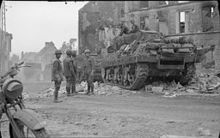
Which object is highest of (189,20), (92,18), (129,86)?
(92,18)

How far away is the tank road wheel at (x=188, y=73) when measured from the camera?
1306 cm

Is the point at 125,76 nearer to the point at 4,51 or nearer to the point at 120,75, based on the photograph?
the point at 120,75

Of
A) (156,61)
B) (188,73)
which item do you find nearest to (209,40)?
(188,73)

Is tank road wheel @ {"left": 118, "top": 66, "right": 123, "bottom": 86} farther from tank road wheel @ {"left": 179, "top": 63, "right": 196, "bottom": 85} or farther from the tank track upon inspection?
tank road wheel @ {"left": 179, "top": 63, "right": 196, "bottom": 85}

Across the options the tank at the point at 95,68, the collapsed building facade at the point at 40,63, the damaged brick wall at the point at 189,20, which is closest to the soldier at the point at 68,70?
the tank at the point at 95,68

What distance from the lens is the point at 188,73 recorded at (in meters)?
13.1

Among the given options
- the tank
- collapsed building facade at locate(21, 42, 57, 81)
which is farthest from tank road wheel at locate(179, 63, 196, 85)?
collapsed building facade at locate(21, 42, 57, 81)

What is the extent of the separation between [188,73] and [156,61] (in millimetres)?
1749

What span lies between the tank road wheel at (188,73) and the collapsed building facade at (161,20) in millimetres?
9412

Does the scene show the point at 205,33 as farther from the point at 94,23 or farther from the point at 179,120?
the point at 179,120

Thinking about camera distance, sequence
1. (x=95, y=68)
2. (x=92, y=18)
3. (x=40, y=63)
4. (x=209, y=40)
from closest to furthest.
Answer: (x=95, y=68), (x=209, y=40), (x=40, y=63), (x=92, y=18)

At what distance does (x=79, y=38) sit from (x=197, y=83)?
78.4 ft

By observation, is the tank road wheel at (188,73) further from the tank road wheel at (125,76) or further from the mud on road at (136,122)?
the mud on road at (136,122)

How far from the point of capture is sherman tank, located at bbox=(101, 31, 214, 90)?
12.0m
